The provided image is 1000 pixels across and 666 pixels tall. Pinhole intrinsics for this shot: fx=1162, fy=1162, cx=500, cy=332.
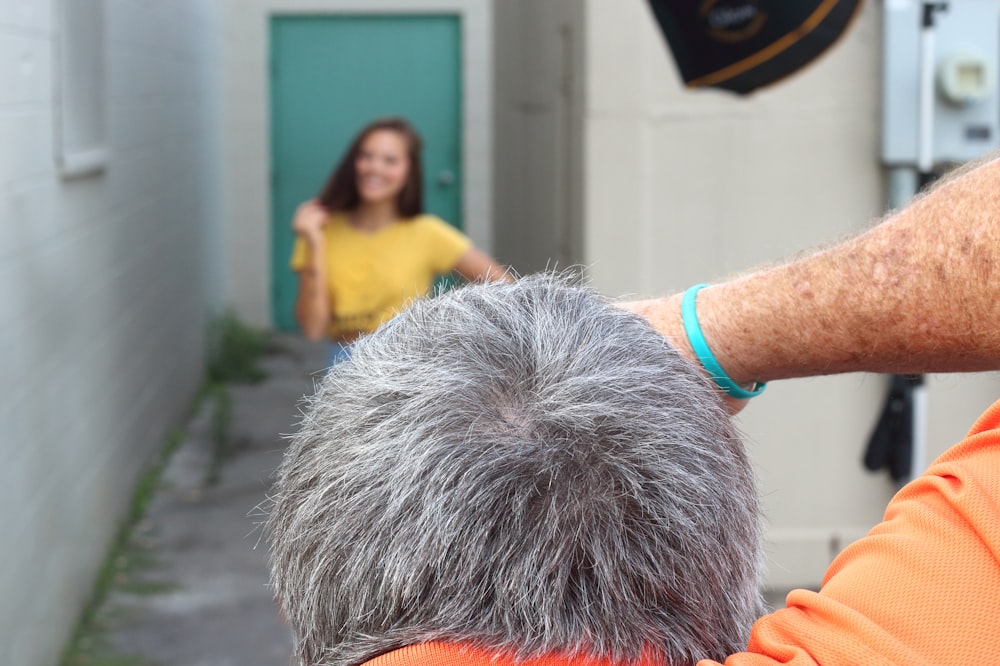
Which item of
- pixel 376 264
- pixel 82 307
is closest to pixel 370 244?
pixel 376 264

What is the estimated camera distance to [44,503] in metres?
3.71

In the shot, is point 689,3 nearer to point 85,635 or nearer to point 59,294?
point 59,294

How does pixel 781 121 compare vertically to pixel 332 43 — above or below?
below

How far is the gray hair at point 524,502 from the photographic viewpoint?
2.80 ft

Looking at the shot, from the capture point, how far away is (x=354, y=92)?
393 inches

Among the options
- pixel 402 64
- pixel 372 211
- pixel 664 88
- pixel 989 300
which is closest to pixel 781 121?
pixel 664 88

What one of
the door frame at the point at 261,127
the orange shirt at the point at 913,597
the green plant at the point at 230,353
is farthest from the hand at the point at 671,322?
the door frame at the point at 261,127

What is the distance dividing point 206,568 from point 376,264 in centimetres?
160

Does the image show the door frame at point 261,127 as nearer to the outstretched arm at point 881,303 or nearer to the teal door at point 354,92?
the teal door at point 354,92

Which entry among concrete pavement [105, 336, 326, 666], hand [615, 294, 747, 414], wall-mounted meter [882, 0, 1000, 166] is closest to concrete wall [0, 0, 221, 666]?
concrete pavement [105, 336, 326, 666]

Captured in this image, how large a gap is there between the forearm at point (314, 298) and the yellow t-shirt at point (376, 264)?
39 millimetres

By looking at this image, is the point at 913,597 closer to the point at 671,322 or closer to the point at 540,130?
the point at 671,322

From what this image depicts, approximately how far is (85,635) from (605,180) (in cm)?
247

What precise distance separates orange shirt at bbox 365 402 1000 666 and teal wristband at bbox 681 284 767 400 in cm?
26
